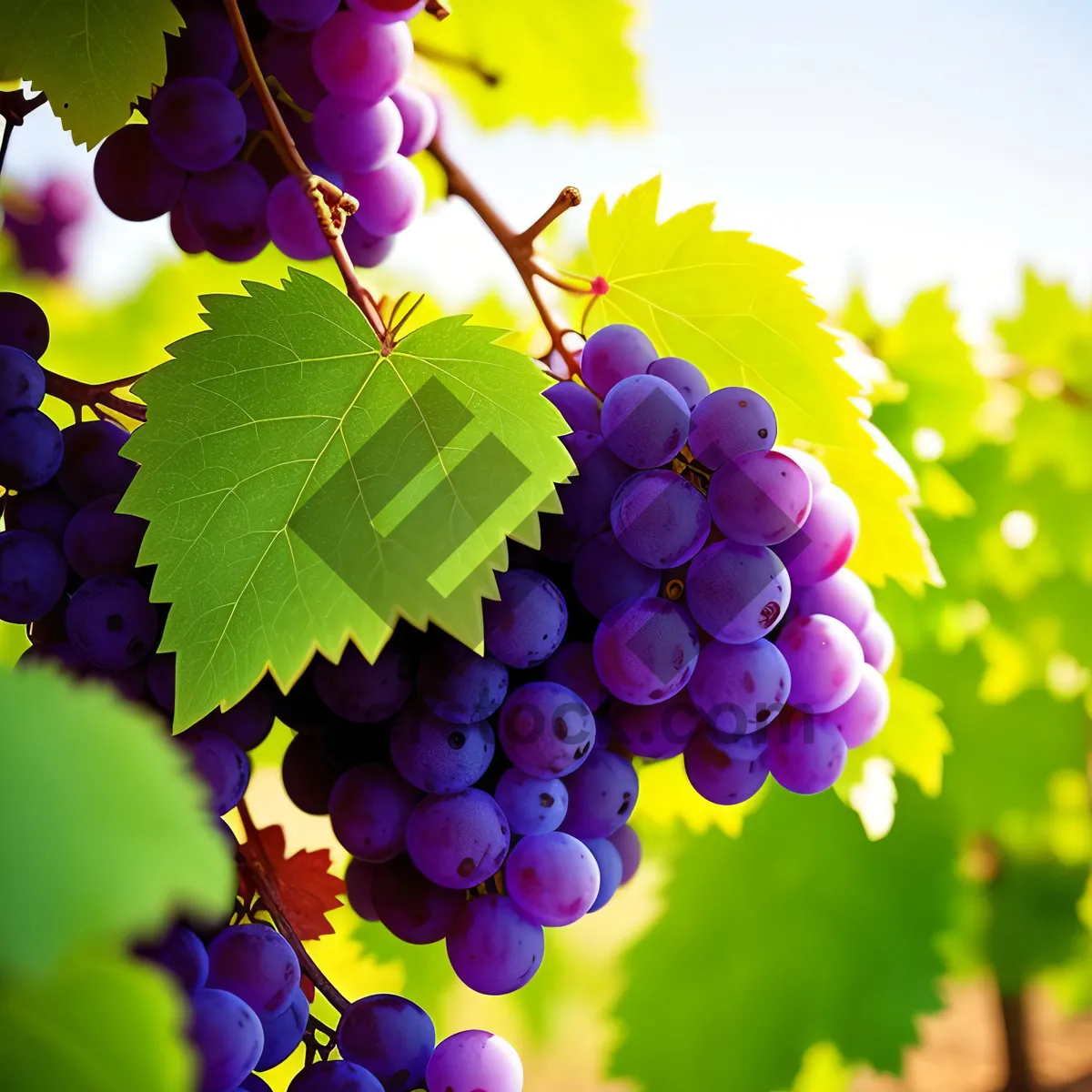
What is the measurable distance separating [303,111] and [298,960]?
369 millimetres

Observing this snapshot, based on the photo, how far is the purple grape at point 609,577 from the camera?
38 cm

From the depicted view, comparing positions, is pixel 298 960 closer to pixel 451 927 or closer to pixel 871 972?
pixel 451 927

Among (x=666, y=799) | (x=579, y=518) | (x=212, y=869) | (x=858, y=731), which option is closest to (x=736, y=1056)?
(x=666, y=799)

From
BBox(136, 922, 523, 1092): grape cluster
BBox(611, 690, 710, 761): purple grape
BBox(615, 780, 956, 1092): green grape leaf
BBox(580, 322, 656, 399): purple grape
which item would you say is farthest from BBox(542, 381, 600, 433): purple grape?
BBox(615, 780, 956, 1092): green grape leaf

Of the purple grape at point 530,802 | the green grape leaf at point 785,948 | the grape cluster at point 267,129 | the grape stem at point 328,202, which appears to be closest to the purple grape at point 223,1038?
the purple grape at point 530,802

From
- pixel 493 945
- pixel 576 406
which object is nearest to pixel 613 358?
pixel 576 406

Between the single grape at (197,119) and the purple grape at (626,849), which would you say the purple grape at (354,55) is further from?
the purple grape at (626,849)

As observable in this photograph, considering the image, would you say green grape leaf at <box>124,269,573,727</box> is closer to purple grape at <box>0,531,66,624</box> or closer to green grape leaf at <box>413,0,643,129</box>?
purple grape at <box>0,531,66,624</box>

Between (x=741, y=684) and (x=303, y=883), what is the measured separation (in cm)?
20

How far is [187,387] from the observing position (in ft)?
1.15

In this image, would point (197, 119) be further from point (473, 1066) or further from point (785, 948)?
point (785, 948)

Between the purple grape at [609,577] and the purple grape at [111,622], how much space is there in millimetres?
153

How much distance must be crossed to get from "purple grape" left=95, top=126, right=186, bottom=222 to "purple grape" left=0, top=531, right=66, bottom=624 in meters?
0.18

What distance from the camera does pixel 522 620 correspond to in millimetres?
361
